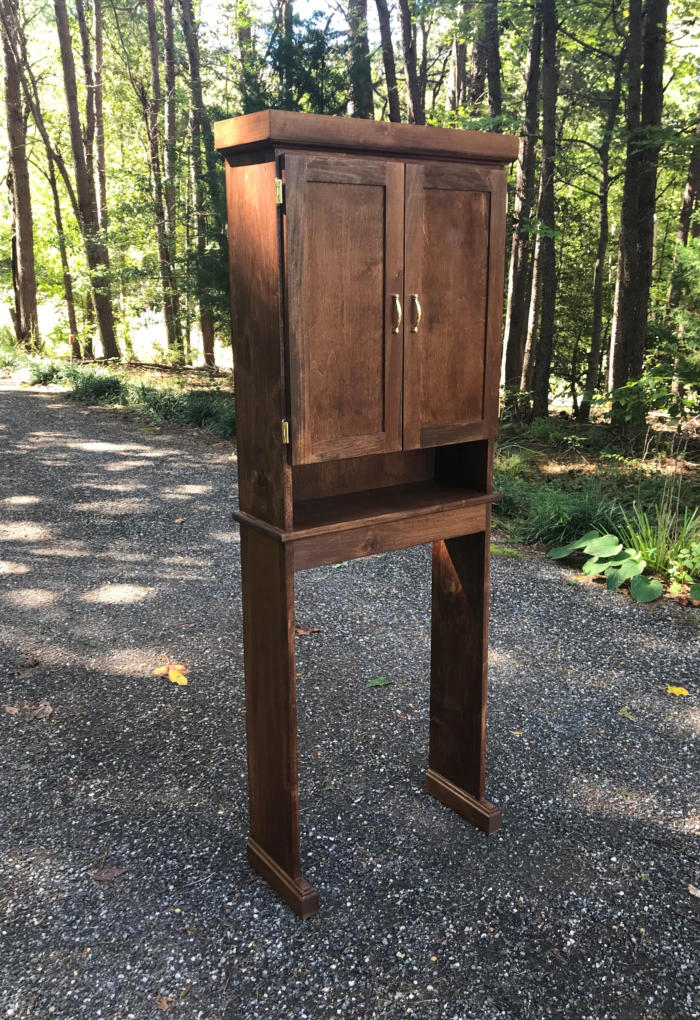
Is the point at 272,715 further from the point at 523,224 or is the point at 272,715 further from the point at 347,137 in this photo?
the point at 523,224

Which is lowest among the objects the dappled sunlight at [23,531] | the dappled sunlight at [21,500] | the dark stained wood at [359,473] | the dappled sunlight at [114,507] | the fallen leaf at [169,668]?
the fallen leaf at [169,668]

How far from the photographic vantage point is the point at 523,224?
9.13m

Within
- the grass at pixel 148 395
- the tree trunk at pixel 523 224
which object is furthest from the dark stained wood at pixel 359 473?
the tree trunk at pixel 523 224

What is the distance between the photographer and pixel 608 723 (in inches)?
131

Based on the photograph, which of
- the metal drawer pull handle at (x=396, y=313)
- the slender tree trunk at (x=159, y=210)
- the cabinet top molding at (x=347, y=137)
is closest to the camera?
the cabinet top molding at (x=347, y=137)

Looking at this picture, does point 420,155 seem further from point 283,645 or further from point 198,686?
point 198,686

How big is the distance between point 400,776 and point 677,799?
3.33 feet

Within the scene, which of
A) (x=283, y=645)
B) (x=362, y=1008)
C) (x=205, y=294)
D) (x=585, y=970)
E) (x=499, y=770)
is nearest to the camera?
(x=362, y=1008)

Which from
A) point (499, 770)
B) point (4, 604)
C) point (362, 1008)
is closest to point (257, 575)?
point (362, 1008)

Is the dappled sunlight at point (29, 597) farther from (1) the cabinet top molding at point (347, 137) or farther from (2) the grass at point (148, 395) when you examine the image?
(2) the grass at point (148, 395)

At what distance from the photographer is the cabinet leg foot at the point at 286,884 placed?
2.26 metres

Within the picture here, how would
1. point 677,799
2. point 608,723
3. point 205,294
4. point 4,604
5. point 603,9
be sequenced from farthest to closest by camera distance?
point 603,9 → point 205,294 → point 4,604 → point 608,723 → point 677,799

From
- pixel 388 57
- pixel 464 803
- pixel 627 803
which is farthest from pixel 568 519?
pixel 388 57

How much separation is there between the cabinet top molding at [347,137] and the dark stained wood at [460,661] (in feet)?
3.82
